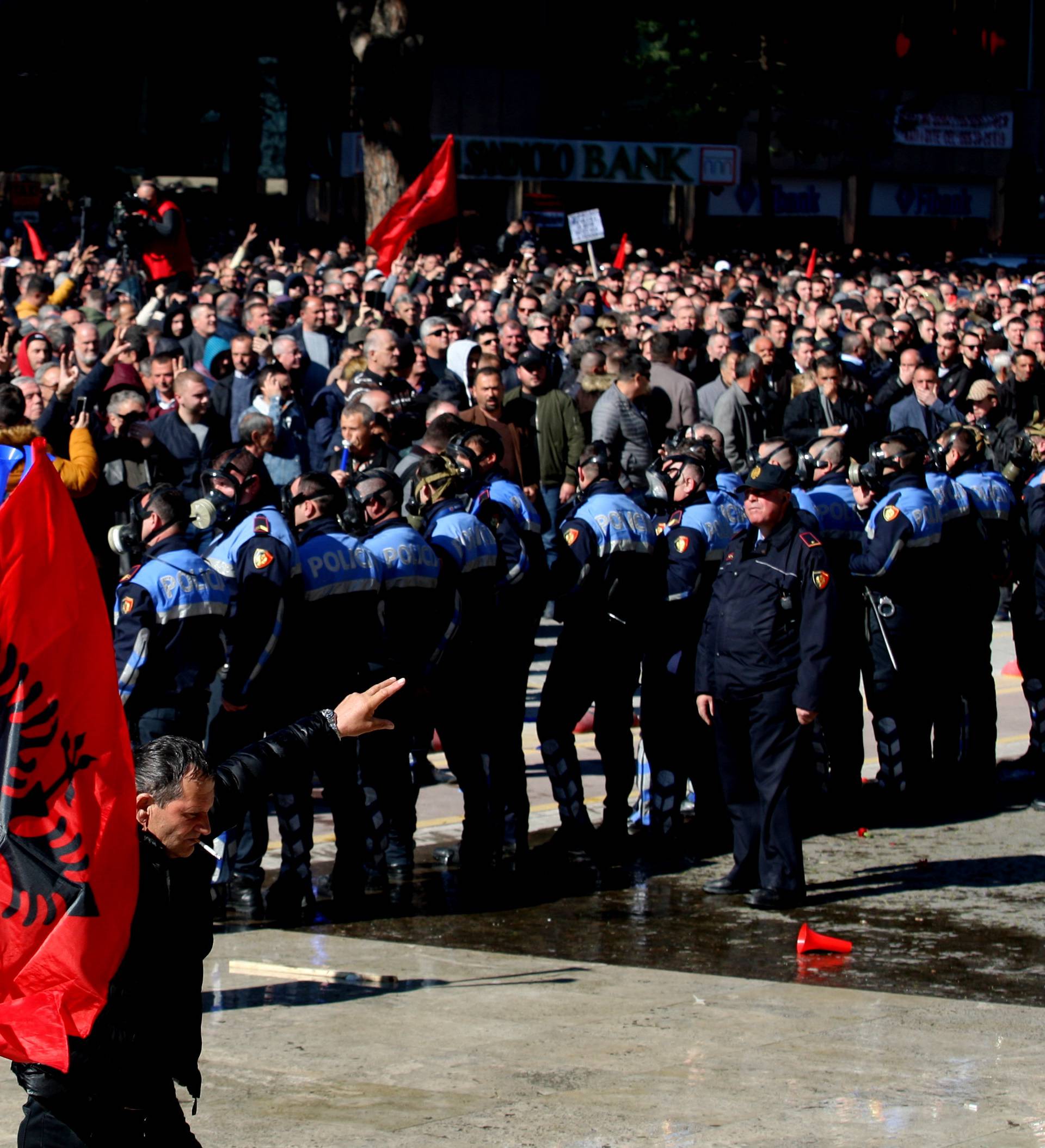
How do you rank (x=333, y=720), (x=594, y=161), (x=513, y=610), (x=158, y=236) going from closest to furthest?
(x=333, y=720) < (x=513, y=610) < (x=158, y=236) < (x=594, y=161)

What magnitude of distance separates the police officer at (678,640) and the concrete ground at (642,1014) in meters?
0.49

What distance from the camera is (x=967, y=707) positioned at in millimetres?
10922

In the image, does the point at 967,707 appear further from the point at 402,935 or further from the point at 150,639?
the point at 150,639

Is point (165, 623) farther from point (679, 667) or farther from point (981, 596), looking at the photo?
point (981, 596)

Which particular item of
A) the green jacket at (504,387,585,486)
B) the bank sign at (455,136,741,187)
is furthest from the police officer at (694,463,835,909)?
the bank sign at (455,136,741,187)

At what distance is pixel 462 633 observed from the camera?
907cm

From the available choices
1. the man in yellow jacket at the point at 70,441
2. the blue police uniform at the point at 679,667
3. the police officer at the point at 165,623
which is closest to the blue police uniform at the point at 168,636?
the police officer at the point at 165,623

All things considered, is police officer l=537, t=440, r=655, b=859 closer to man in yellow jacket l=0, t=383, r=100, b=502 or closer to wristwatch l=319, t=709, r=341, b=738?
man in yellow jacket l=0, t=383, r=100, b=502

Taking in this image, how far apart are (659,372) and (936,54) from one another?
139 feet

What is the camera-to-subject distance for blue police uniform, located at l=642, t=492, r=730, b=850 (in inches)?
380

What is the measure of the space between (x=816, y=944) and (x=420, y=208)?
14.2 meters

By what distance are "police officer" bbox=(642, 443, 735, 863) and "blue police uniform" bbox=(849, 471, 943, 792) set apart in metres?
0.84

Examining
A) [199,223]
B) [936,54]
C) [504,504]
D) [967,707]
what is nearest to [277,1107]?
[504,504]

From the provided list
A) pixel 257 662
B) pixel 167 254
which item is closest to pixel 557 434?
pixel 257 662
